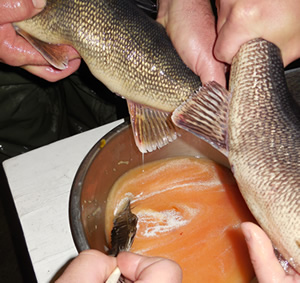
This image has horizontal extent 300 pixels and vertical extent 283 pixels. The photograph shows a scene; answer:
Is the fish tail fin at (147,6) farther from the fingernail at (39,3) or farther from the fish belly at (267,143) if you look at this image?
the fish belly at (267,143)

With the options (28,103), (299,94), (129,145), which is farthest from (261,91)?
(28,103)

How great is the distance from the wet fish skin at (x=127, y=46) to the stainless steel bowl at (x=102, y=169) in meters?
0.12

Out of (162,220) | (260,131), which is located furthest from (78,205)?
(260,131)

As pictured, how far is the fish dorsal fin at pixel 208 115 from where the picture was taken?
0.91 m

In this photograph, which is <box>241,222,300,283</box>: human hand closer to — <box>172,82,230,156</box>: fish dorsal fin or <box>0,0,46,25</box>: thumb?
<box>172,82,230,156</box>: fish dorsal fin

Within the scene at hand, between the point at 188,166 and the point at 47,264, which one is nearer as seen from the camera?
the point at 47,264

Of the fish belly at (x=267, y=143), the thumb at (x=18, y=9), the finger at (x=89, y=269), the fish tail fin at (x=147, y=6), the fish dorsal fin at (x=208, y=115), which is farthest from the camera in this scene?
the fish tail fin at (x=147, y=6)

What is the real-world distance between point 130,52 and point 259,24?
34cm

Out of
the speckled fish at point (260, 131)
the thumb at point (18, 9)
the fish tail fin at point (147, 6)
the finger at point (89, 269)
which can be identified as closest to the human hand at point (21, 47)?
the thumb at point (18, 9)

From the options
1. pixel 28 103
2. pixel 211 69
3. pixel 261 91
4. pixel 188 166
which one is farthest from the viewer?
pixel 28 103

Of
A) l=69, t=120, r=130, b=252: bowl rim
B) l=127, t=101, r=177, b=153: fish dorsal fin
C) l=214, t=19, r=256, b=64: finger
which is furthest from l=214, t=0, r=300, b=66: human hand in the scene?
l=69, t=120, r=130, b=252: bowl rim

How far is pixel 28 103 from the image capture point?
1604mm

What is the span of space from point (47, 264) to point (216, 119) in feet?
1.69

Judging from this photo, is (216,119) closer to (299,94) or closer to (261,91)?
(261,91)
